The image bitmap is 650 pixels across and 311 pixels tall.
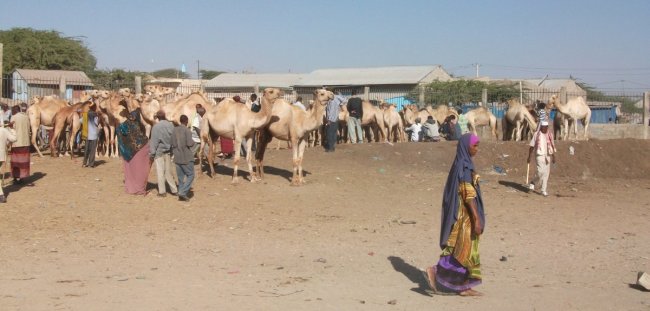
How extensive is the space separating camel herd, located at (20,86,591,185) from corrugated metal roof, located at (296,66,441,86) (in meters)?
25.7

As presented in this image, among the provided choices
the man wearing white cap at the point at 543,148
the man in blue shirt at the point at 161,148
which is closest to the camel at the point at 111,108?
the man in blue shirt at the point at 161,148

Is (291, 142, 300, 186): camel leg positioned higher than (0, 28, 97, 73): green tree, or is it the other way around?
(0, 28, 97, 73): green tree

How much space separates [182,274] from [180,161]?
547 cm

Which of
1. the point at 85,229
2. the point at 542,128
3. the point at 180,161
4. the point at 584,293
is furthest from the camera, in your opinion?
the point at 542,128

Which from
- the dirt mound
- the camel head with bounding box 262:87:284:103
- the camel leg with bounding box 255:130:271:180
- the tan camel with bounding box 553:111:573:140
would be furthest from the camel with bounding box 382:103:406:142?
the camel head with bounding box 262:87:284:103

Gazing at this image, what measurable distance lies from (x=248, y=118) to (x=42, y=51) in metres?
39.4

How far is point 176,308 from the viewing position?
8.16 m

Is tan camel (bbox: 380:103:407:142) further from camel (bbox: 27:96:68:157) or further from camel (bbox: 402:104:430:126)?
camel (bbox: 27:96:68:157)

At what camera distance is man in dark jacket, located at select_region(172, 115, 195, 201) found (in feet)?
49.8

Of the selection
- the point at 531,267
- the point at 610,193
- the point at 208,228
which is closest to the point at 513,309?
the point at 531,267

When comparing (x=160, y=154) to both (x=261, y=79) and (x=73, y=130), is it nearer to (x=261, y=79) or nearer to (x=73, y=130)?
(x=73, y=130)

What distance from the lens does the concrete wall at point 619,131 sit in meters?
28.4

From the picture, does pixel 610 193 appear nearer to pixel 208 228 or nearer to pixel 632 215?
pixel 632 215

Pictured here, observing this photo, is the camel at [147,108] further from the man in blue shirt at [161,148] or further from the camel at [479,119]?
the camel at [479,119]
